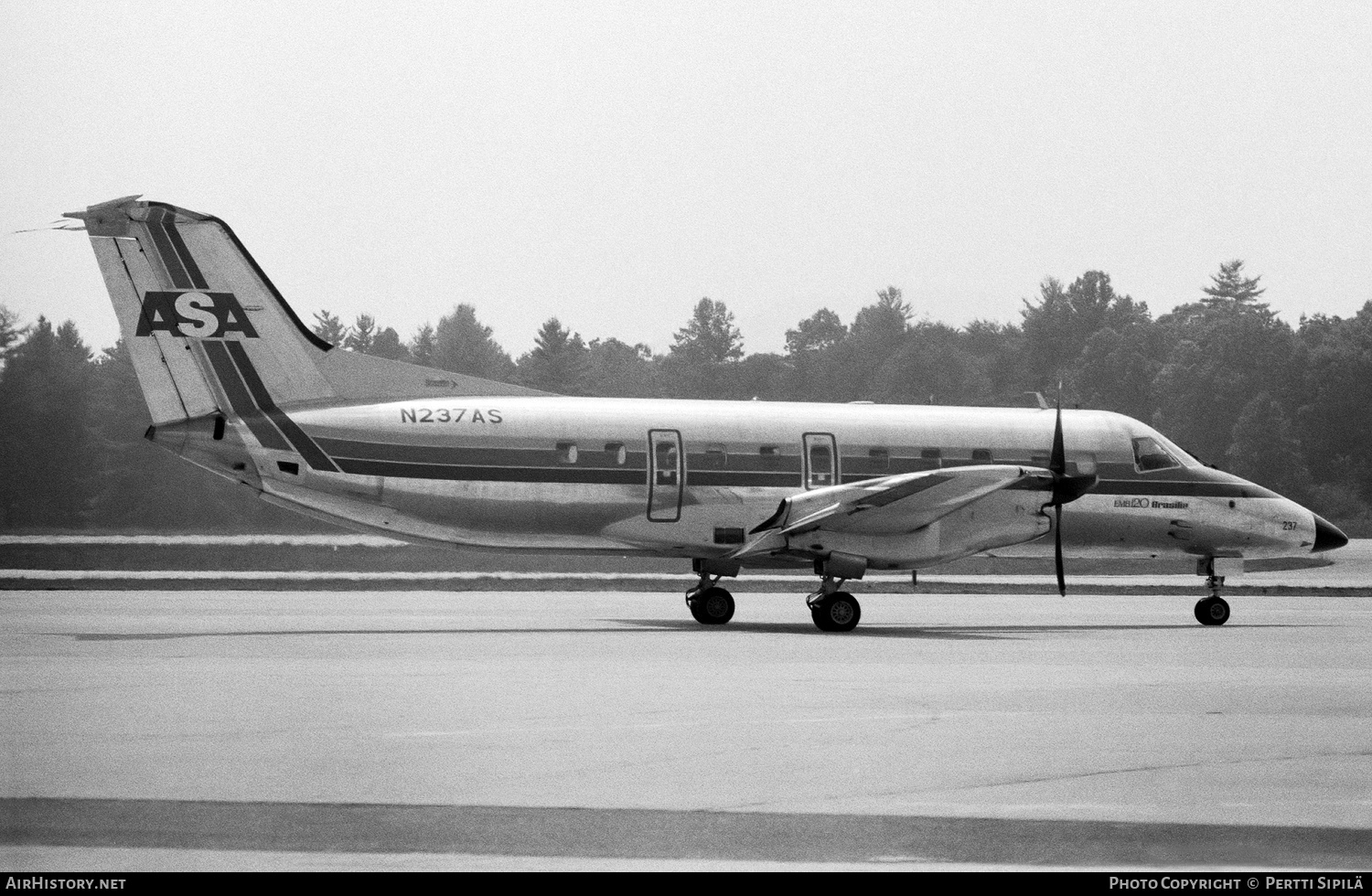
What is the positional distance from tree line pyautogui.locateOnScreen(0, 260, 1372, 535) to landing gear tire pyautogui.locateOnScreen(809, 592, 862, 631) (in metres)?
→ 14.0

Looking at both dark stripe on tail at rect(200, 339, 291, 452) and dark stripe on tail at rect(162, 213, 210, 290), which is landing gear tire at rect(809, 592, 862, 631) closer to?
dark stripe on tail at rect(200, 339, 291, 452)

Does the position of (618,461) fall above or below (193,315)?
below

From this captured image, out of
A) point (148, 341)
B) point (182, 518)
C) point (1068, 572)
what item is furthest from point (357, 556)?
point (148, 341)

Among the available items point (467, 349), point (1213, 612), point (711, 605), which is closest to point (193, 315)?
point (711, 605)

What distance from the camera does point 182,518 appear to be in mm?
63656

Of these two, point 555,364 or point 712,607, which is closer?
point 712,607

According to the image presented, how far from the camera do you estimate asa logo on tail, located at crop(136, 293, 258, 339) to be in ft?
80.4

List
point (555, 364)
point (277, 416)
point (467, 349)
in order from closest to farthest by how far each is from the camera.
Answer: point (277, 416) < point (555, 364) < point (467, 349)

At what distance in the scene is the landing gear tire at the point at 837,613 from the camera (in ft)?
85.2

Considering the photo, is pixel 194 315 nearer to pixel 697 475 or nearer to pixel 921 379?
pixel 697 475

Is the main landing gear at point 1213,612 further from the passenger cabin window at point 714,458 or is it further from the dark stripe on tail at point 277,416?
the dark stripe on tail at point 277,416

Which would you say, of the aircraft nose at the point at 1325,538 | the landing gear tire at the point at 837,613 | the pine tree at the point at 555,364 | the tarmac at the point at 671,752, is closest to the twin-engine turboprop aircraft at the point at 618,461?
the landing gear tire at the point at 837,613

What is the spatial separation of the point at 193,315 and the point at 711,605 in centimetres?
997

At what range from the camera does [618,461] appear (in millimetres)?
26750
